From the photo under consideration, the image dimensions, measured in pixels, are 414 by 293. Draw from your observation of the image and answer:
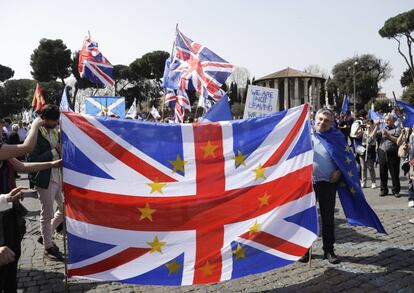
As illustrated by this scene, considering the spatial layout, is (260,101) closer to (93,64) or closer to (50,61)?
(93,64)

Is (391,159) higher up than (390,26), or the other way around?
(390,26)

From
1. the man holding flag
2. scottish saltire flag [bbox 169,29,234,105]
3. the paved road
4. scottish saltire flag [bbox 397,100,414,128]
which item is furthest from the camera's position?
scottish saltire flag [bbox 169,29,234,105]

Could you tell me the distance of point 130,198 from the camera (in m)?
3.65

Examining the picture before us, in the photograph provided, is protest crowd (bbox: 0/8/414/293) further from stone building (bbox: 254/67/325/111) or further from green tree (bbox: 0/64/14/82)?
green tree (bbox: 0/64/14/82)

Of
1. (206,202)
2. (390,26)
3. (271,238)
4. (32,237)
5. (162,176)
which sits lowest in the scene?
(32,237)

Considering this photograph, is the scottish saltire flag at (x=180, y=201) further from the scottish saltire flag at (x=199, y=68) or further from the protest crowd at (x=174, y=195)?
the scottish saltire flag at (x=199, y=68)

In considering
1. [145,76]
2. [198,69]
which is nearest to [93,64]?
[198,69]

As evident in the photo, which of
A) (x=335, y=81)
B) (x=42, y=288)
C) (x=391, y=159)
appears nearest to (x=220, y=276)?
(x=42, y=288)

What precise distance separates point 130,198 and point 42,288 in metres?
1.59

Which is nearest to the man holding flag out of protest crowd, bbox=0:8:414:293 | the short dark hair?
protest crowd, bbox=0:8:414:293

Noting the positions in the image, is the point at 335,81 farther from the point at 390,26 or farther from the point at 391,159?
the point at 391,159

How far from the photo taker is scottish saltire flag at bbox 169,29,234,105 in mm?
10328

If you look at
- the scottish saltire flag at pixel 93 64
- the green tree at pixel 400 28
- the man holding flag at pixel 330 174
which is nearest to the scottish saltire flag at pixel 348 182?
the man holding flag at pixel 330 174

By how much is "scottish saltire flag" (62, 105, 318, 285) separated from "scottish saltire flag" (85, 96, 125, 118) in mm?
8955
